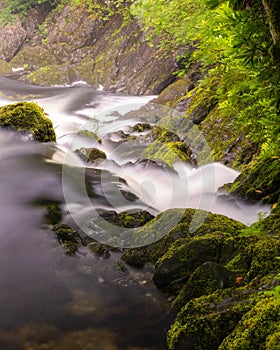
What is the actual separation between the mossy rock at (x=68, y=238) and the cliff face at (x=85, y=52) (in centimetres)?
1479

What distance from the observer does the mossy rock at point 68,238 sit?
15.1ft

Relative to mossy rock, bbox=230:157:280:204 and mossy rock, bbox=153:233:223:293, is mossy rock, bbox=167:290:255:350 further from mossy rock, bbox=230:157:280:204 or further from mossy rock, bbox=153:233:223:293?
mossy rock, bbox=230:157:280:204

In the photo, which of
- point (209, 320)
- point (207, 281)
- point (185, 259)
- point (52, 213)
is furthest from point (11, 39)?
point (209, 320)

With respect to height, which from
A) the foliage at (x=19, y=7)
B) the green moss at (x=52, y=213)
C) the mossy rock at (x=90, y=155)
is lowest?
the mossy rock at (x=90, y=155)

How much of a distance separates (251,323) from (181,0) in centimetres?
996

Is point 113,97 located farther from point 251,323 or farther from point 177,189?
point 251,323

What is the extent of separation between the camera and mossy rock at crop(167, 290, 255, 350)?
2.80m

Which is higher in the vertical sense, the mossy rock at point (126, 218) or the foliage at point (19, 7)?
the foliage at point (19, 7)

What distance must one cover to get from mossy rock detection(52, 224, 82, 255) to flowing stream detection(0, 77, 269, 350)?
0.10 metres

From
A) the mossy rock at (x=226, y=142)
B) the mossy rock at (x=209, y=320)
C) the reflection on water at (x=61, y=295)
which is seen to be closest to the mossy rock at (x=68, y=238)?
the reflection on water at (x=61, y=295)

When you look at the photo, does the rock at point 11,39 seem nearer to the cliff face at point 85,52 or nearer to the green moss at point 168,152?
the cliff face at point 85,52

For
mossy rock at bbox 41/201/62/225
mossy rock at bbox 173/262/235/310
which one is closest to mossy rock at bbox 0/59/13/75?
mossy rock at bbox 41/201/62/225

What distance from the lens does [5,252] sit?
4.27 meters

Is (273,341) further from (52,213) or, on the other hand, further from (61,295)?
(52,213)
